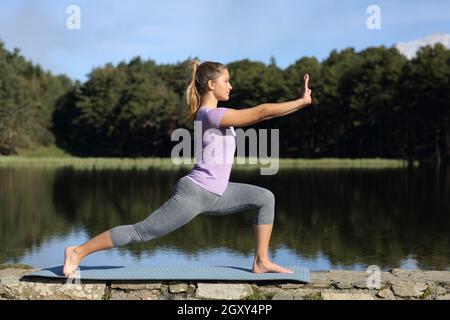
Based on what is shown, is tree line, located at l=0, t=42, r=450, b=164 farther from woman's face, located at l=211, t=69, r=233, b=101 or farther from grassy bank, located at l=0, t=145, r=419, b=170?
woman's face, located at l=211, t=69, r=233, b=101

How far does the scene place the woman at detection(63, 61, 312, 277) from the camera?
197 inches

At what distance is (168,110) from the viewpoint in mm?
75312

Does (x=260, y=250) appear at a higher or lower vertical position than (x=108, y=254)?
higher

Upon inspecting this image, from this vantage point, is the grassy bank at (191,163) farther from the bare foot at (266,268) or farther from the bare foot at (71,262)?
the bare foot at (71,262)

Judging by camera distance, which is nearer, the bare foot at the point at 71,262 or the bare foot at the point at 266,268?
the bare foot at the point at 71,262

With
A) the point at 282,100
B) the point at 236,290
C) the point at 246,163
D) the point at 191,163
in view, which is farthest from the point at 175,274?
the point at 282,100

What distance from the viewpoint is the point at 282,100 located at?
6938 centimetres

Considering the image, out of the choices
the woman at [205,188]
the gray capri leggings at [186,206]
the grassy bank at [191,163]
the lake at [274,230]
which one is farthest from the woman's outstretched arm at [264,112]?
the grassy bank at [191,163]

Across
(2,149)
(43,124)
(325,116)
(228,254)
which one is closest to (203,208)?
(228,254)

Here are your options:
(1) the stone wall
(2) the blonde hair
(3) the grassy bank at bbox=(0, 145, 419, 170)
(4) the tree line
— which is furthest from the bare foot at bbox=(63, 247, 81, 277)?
(4) the tree line

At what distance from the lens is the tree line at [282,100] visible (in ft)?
202

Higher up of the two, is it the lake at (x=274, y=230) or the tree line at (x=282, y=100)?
the tree line at (x=282, y=100)
